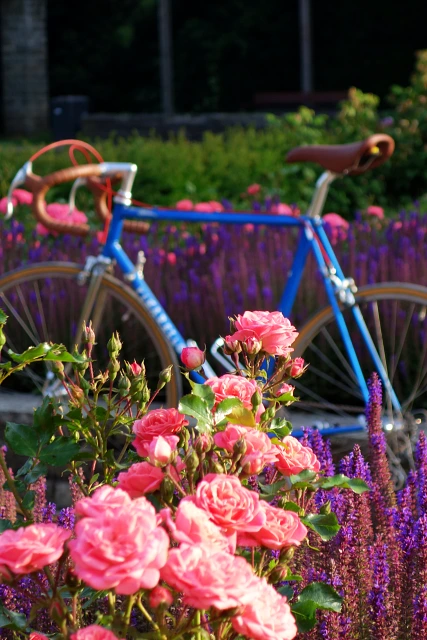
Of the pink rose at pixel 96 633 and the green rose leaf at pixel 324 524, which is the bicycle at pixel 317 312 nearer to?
the green rose leaf at pixel 324 524

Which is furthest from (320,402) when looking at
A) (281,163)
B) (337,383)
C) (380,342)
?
(281,163)

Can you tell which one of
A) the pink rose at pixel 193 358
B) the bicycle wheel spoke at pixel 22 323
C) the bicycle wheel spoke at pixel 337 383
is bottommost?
the bicycle wheel spoke at pixel 337 383

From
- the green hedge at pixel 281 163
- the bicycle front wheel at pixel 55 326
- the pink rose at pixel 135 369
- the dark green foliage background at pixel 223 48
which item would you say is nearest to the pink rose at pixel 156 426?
the pink rose at pixel 135 369

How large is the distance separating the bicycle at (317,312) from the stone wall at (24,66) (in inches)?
634

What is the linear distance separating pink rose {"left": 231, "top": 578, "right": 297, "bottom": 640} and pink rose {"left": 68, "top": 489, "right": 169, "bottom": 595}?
0.33 ft

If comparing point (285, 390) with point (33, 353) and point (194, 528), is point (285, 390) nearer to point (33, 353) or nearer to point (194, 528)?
point (33, 353)

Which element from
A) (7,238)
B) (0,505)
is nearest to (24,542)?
(0,505)

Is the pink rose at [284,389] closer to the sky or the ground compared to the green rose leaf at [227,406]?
closer to the ground

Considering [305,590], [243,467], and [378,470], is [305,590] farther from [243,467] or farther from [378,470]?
[378,470]

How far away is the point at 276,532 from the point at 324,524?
0.75ft

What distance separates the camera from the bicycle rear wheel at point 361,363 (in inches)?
131

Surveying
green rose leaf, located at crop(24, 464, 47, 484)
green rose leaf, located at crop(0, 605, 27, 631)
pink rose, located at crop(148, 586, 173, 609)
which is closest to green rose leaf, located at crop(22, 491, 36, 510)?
green rose leaf, located at crop(24, 464, 47, 484)

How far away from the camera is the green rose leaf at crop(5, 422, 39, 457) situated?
4.40 ft

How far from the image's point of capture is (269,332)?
1.35 m
